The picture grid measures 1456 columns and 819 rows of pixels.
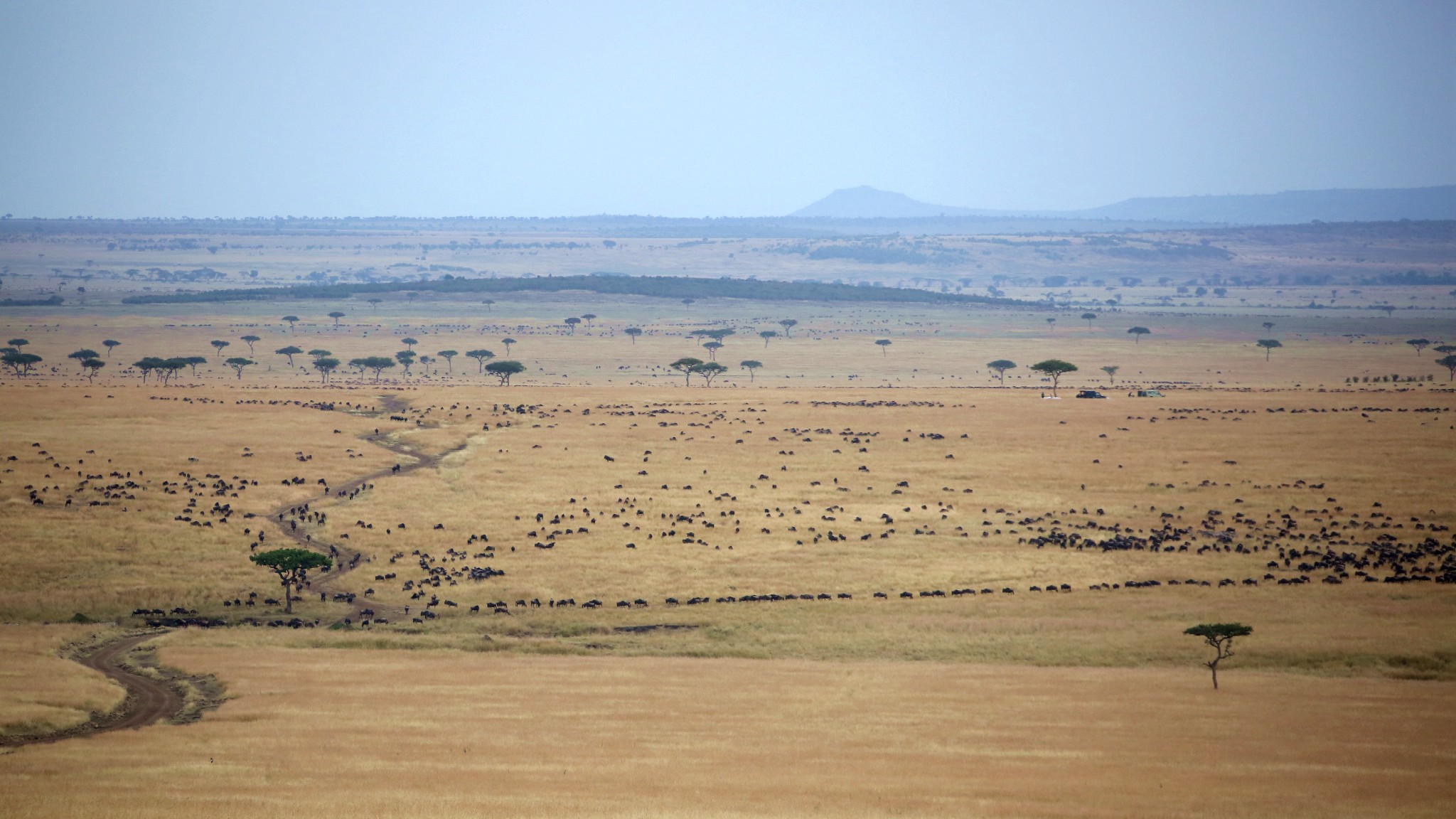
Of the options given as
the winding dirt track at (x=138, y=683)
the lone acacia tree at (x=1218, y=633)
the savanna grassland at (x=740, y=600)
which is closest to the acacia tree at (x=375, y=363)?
the savanna grassland at (x=740, y=600)

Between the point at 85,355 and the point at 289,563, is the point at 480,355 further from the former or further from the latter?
the point at 289,563

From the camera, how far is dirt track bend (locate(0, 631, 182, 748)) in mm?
32094

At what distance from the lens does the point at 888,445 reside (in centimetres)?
8838

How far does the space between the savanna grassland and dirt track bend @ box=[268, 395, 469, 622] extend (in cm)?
32

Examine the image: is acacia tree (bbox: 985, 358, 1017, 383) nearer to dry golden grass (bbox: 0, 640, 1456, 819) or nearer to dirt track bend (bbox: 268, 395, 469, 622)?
dirt track bend (bbox: 268, 395, 469, 622)

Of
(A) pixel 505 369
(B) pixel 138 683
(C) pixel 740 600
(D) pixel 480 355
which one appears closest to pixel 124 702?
(B) pixel 138 683

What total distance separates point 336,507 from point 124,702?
31.6 metres

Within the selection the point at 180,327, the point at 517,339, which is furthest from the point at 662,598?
the point at 180,327

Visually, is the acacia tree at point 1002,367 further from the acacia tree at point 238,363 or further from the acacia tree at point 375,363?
the acacia tree at point 238,363

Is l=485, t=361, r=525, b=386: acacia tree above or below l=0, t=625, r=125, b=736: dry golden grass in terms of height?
above

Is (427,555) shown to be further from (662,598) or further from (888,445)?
(888,445)

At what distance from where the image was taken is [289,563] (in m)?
50.9

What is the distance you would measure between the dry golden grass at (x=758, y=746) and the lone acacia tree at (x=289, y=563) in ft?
31.3

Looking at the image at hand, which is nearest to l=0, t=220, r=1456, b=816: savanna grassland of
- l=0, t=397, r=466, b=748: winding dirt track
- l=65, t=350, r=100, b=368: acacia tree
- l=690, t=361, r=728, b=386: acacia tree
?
l=0, t=397, r=466, b=748: winding dirt track
